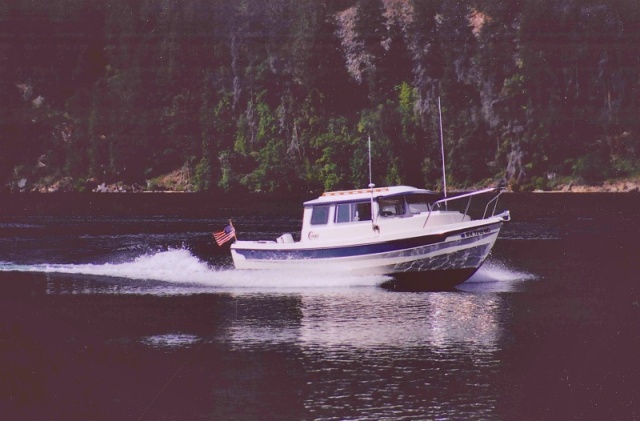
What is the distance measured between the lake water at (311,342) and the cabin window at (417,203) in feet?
11.6

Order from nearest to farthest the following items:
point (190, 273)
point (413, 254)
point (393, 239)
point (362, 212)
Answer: point (393, 239), point (413, 254), point (362, 212), point (190, 273)

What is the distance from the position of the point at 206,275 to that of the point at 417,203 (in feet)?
46.9

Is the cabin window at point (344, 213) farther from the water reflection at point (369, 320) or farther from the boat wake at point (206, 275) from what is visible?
the water reflection at point (369, 320)

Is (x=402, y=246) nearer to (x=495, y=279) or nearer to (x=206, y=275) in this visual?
(x=495, y=279)

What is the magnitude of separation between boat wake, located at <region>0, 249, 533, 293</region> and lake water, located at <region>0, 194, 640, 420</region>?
117 mm

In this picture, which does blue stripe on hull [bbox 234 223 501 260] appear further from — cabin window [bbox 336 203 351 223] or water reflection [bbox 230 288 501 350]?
water reflection [bbox 230 288 501 350]

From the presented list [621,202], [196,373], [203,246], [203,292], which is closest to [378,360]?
[196,373]

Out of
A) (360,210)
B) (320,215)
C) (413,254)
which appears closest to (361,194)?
(360,210)

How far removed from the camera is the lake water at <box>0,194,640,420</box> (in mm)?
27375

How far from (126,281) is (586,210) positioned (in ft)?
288

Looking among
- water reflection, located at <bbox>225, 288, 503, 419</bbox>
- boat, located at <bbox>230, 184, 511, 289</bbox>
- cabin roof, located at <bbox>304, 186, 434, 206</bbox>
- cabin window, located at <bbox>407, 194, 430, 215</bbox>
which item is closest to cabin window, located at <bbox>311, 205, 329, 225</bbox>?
boat, located at <bbox>230, 184, 511, 289</bbox>

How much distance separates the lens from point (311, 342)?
1412 inches

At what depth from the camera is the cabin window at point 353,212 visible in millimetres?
49406

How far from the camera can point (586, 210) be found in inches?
5231
